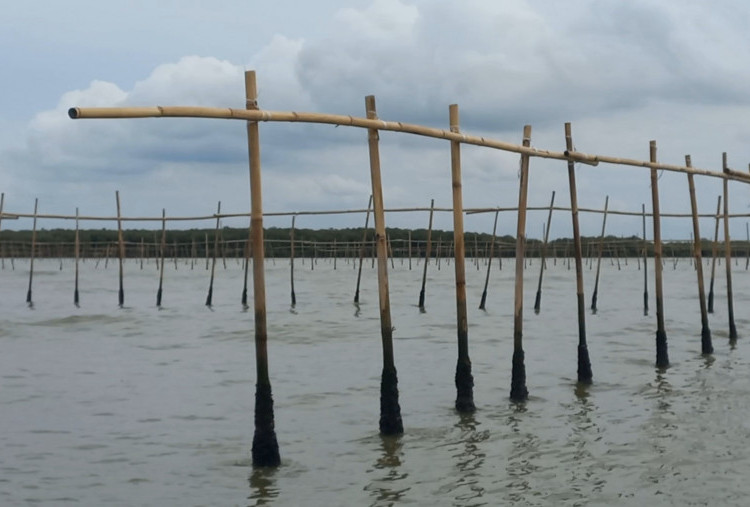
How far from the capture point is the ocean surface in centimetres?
560

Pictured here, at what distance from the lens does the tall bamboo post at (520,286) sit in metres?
7.84

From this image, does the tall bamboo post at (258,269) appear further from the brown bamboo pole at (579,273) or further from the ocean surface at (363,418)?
the brown bamboo pole at (579,273)

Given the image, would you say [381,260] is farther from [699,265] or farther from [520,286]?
[699,265]

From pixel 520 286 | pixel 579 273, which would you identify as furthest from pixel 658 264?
pixel 520 286

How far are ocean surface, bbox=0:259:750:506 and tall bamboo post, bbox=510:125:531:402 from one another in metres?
0.20

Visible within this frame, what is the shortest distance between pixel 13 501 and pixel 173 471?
0.96 metres

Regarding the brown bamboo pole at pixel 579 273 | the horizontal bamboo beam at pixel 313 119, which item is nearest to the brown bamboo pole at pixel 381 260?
the horizontal bamboo beam at pixel 313 119

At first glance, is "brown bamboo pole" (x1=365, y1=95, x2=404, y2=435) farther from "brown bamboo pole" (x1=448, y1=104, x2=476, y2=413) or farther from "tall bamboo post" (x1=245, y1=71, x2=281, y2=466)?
"tall bamboo post" (x1=245, y1=71, x2=281, y2=466)

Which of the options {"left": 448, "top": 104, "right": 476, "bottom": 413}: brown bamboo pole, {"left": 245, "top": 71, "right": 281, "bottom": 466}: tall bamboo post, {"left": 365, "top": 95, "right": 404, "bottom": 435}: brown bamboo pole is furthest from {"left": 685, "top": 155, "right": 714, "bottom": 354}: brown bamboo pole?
{"left": 245, "top": 71, "right": 281, "bottom": 466}: tall bamboo post

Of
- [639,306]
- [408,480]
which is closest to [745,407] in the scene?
[408,480]

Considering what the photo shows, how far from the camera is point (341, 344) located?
12727 millimetres

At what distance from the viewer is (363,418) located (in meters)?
7.62

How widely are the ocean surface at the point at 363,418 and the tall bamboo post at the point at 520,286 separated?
20 centimetres

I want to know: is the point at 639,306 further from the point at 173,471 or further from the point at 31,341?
the point at 173,471
